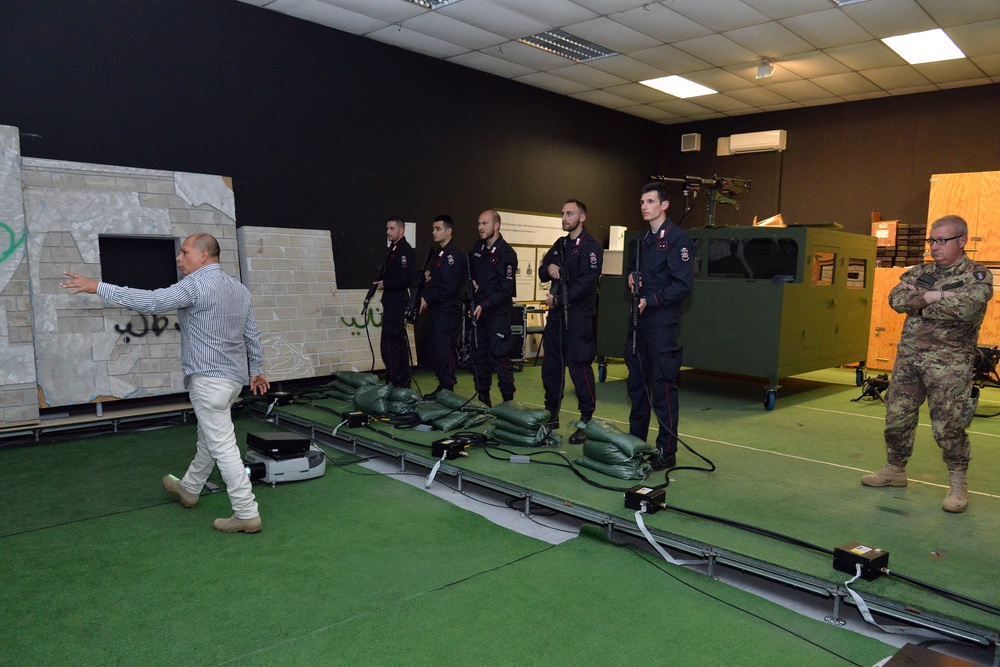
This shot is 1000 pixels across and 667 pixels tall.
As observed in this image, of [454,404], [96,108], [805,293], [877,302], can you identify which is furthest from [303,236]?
[877,302]

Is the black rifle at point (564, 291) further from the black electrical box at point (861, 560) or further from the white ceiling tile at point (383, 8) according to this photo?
the white ceiling tile at point (383, 8)

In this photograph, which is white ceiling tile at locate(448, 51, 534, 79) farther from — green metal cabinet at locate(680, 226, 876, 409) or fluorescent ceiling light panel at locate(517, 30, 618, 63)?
green metal cabinet at locate(680, 226, 876, 409)

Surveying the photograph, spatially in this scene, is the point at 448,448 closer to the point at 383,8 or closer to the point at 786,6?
the point at 383,8

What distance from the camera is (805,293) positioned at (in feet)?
23.2

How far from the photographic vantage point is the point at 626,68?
8812 millimetres

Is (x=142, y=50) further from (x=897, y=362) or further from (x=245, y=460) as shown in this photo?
(x=897, y=362)

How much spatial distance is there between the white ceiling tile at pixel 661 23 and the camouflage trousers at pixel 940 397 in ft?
14.7

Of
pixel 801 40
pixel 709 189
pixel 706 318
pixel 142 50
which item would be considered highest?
pixel 801 40

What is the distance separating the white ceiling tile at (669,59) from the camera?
810 cm

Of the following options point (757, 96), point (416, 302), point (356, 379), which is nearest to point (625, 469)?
point (416, 302)

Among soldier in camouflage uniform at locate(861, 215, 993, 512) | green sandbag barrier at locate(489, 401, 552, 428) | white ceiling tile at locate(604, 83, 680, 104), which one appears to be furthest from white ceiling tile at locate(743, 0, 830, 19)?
green sandbag barrier at locate(489, 401, 552, 428)

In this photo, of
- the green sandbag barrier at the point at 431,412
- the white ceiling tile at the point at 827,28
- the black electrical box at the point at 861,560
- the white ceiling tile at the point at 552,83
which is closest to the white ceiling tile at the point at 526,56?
the white ceiling tile at the point at 552,83

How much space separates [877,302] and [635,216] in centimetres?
419

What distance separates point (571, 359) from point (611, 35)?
4.26 metres
